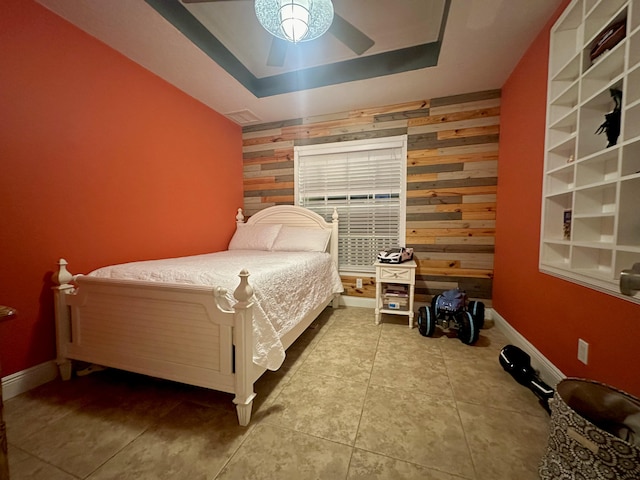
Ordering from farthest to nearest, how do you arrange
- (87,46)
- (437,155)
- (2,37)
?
(437,155) → (87,46) → (2,37)

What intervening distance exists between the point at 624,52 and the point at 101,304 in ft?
9.88

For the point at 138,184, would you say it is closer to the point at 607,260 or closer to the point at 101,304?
the point at 101,304

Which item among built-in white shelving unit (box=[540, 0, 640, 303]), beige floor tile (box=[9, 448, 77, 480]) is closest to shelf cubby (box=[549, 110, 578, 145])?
built-in white shelving unit (box=[540, 0, 640, 303])

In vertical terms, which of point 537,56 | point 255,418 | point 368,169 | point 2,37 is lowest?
point 255,418

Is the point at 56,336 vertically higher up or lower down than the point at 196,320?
lower down

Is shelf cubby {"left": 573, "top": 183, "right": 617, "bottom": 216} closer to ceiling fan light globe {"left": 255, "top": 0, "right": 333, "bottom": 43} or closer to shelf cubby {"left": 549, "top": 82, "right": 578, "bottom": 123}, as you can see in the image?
shelf cubby {"left": 549, "top": 82, "right": 578, "bottom": 123}

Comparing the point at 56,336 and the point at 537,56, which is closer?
the point at 56,336

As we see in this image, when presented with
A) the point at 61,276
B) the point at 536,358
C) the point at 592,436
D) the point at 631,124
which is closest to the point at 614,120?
the point at 631,124

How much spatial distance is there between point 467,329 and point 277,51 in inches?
110

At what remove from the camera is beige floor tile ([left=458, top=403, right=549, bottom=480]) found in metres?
1.03

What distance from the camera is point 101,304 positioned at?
A: 151 cm

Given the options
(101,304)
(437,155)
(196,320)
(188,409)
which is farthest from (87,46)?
(437,155)

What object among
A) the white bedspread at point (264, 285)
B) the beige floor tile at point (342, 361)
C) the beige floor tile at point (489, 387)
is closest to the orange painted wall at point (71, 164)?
the white bedspread at point (264, 285)

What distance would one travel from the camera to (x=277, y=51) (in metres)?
2.01
